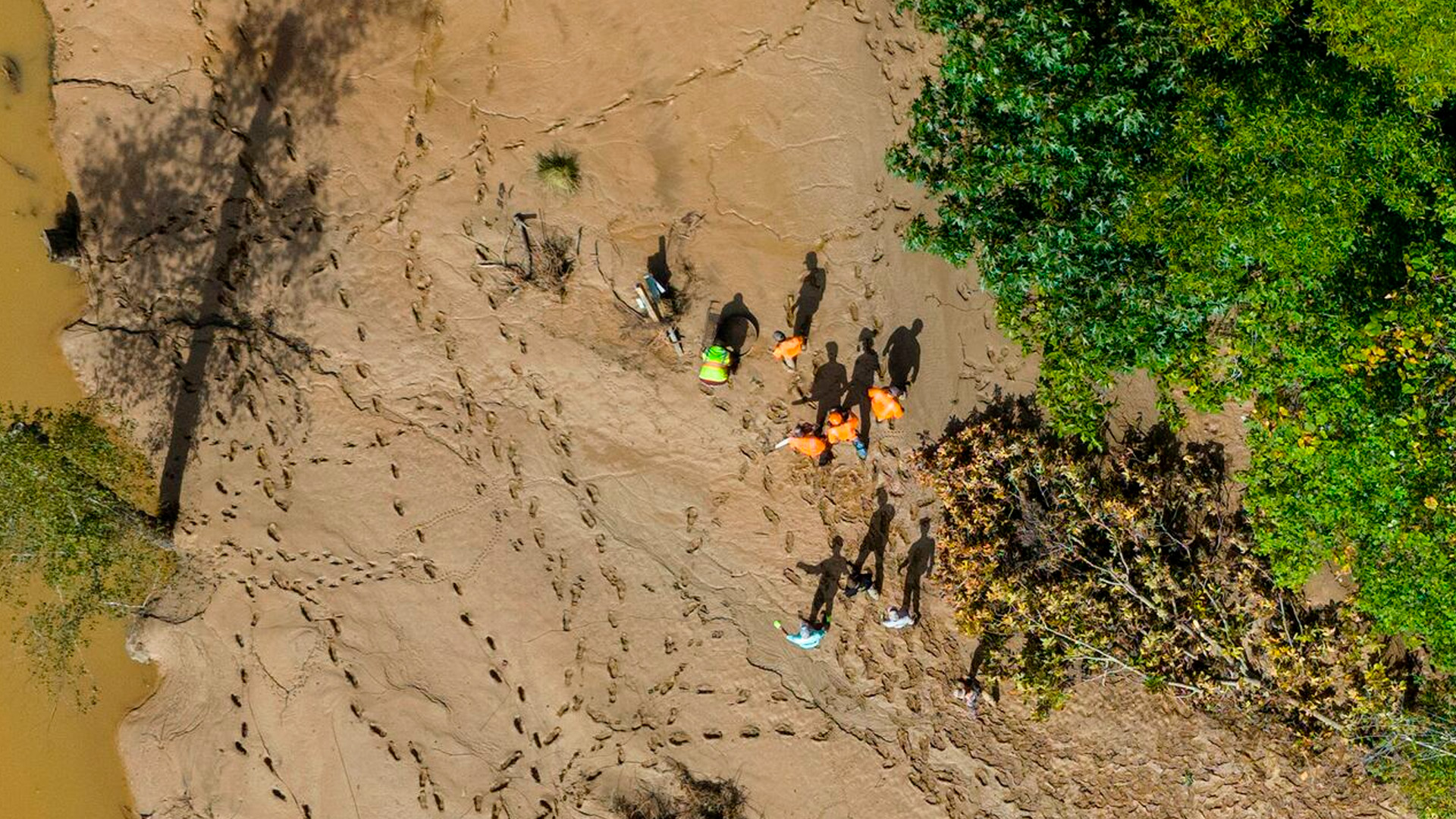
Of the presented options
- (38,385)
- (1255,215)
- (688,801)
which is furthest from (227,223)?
(1255,215)

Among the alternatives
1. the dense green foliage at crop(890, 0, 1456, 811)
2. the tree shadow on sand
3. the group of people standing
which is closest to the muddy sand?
the tree shadow on sand

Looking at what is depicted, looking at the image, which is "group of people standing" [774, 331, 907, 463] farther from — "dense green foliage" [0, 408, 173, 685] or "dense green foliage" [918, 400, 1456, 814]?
"dense green foliage" [0, 408, 173, 685]

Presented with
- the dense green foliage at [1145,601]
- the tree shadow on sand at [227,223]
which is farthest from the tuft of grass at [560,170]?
the dense green foliage at [1145,601]

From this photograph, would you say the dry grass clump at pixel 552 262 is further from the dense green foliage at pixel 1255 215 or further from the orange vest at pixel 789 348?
the dense green foliage at pixel 1255 215

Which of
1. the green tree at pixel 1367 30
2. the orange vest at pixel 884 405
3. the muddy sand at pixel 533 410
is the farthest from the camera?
the muddy sand at pixel 533 410

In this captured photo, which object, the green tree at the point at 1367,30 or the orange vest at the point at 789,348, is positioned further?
the orange vest at the point at 789,348

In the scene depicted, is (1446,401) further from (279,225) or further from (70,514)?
(70,514)

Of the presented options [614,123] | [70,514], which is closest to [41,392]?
[70,514]
